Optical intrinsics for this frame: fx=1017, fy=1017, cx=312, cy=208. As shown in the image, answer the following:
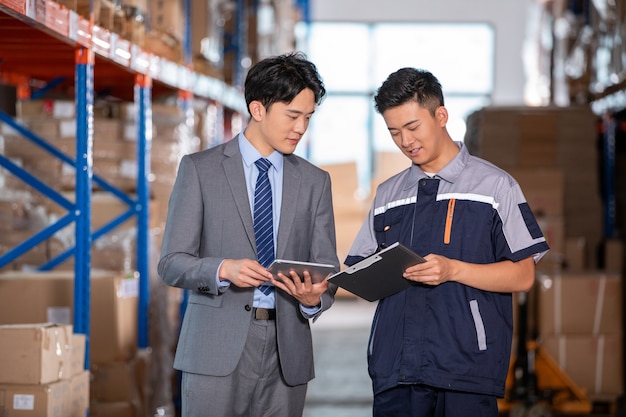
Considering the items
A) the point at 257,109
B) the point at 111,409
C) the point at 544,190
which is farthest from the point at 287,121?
the point at 544,190

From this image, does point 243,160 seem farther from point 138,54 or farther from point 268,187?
point 138,54

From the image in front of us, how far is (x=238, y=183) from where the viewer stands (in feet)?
11.0

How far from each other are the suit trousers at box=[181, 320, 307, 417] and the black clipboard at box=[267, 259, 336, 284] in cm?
23

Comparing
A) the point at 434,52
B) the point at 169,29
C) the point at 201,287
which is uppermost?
the point at 434,52

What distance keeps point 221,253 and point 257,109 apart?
49cm

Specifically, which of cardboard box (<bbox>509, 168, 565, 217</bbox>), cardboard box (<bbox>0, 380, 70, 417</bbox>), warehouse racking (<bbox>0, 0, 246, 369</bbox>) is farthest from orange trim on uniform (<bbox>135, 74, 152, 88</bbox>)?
cardboard box (<bbox>509, 168, 565, 217</bbox>)

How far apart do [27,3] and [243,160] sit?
137 cm

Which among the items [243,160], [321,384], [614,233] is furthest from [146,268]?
[614,233]

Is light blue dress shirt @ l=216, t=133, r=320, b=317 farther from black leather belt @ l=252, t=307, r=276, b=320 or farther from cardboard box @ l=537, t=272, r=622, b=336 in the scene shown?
cardboard box @ l=537, t=272, r=622, b=336

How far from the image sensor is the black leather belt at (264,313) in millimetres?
3314

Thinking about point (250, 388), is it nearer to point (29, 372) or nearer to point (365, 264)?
point (365, 264)

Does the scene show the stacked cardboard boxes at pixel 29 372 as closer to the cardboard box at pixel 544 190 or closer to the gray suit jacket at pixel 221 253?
the gray suit jacket at pixel 221 253

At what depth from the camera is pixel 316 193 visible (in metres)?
3.45

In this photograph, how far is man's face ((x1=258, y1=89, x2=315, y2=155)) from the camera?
10.9ft
